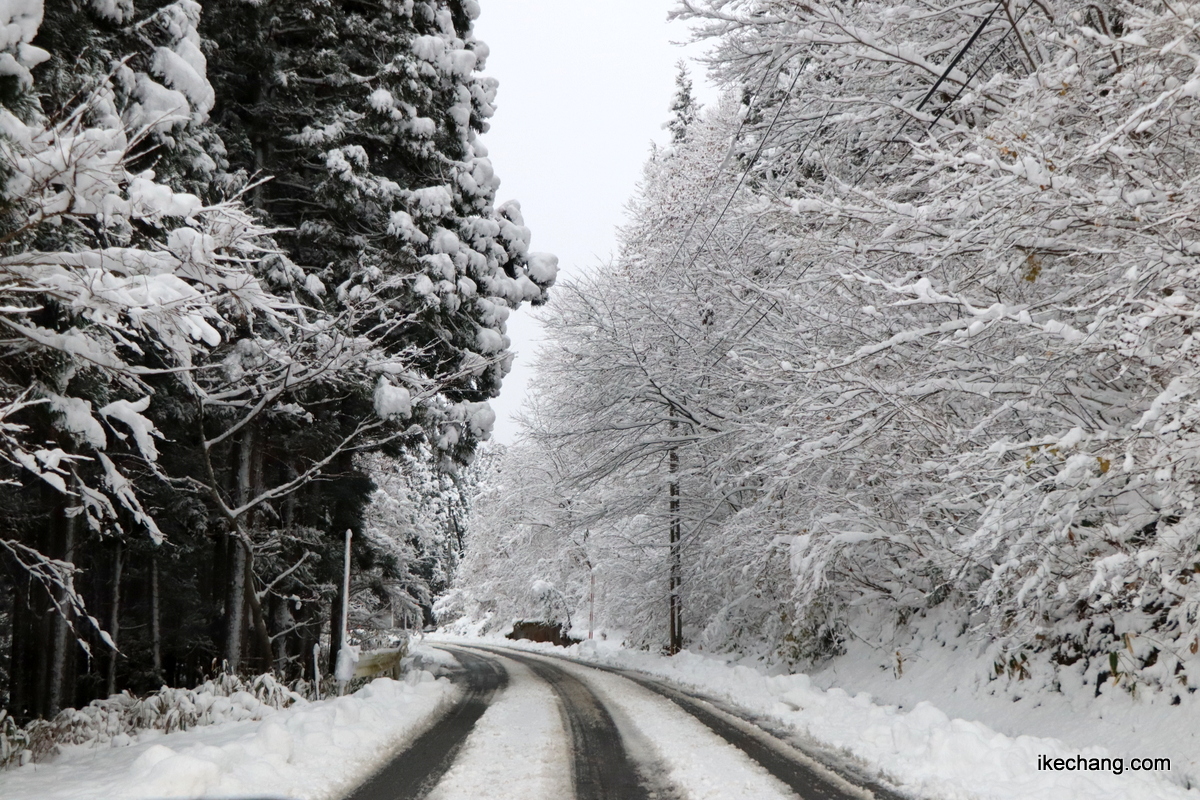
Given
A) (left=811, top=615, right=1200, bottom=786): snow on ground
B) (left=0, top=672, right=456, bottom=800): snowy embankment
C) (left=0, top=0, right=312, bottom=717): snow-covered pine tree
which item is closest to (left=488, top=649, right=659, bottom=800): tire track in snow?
(left=0, top=672, right=456, bottom=800): snowy embankment

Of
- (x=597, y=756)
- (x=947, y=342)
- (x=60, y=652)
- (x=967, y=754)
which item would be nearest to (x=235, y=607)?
(x=60, y=652)

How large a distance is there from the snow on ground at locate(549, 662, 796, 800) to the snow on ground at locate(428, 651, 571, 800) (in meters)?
0.84

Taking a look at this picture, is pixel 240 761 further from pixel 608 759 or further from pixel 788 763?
pixel 788 763

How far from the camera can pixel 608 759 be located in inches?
267

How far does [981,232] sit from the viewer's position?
19.0 feet

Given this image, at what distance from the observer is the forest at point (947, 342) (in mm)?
5160

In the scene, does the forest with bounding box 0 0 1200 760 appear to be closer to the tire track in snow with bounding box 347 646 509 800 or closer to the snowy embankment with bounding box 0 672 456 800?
the snowy embankment with bounding box 0 672 456 800

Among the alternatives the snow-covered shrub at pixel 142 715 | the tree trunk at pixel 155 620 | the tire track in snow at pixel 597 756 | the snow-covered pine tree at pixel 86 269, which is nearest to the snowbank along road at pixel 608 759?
the tire track in snow at pixel 597 756

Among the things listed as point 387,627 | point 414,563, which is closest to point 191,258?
point 387,627

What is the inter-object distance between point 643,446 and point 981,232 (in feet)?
35.9

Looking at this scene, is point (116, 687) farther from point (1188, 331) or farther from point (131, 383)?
point (1188, 331)

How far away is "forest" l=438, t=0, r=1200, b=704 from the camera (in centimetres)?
516

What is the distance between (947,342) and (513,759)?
199 inches

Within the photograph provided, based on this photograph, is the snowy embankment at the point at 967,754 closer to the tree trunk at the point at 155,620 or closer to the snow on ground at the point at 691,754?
the snow on ground at the point at 691,754
